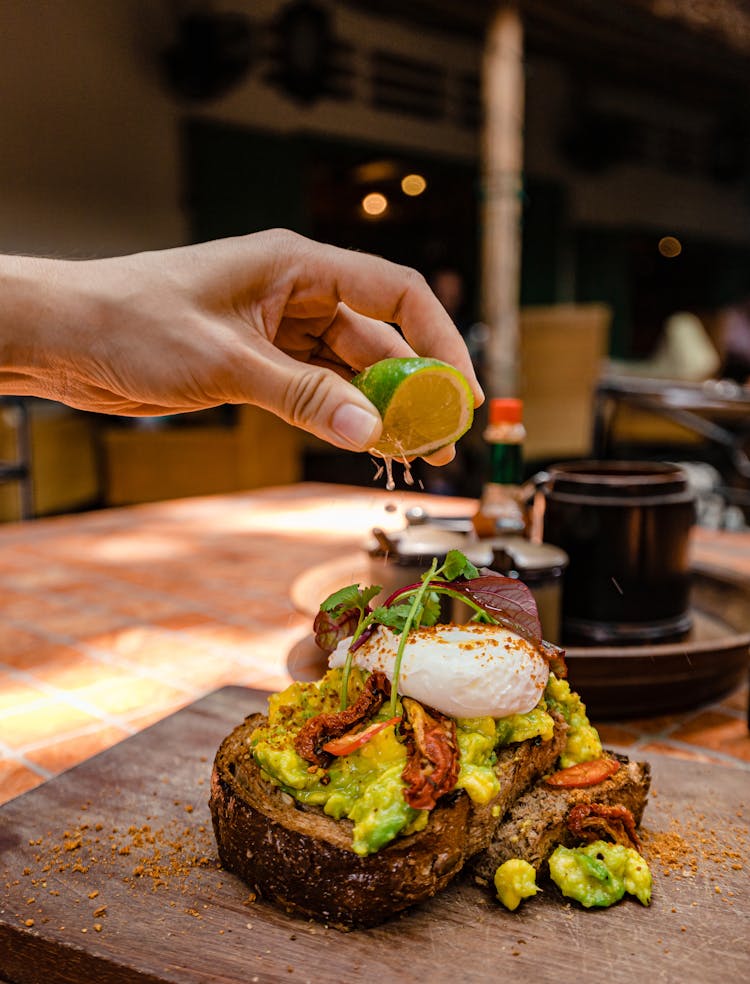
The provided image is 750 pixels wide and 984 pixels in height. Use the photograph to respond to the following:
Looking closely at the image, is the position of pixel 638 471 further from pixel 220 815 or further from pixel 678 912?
pixel 220 815

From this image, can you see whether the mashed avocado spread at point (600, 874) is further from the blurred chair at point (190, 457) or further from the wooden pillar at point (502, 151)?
the blurred chair at point (190, 457)

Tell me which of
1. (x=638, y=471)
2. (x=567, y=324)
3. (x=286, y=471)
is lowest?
(x=286, y=471)

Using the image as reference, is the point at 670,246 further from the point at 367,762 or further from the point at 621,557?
the point at 367,762

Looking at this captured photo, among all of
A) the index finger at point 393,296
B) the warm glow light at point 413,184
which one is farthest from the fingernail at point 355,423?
the warm glow light at point 413,184

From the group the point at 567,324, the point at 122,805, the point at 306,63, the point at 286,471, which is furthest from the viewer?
the point at 286,471

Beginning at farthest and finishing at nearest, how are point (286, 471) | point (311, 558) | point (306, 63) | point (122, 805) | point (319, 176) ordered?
1. point (319, 176)
2. point (286, 471)
3. point (306, 63)
4. point (311, 558)
5. point (122, 805)

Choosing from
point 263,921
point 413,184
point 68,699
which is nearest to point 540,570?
point 263,921

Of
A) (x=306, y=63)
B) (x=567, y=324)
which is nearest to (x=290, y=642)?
(x=567, y=324)
